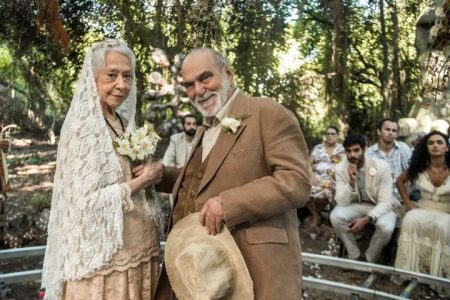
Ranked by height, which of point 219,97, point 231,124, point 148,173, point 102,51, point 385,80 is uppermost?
point 385,80

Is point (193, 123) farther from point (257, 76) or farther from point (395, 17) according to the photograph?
point (395, 17)

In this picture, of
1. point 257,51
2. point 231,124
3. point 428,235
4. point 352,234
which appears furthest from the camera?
point 257,51

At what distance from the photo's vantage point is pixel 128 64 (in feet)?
7.94

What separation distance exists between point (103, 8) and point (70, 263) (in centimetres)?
894

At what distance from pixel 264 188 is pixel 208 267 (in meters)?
0.40

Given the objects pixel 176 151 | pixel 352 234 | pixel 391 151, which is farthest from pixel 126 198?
pixel 391 151

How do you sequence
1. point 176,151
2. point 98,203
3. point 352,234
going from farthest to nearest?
point 176,151 < point 352,234 < point 98,203

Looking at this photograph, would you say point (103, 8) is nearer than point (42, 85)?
Yes

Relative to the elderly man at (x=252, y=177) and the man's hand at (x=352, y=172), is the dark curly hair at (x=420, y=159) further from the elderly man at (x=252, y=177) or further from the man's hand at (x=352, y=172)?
the elderly man at (x=252, y=177)

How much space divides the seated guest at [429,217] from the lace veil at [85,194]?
405 centimetres

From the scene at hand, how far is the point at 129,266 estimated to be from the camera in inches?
92.8

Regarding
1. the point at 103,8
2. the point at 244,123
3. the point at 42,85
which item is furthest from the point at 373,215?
the point at 42,85

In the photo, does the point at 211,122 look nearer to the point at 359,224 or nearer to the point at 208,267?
the point at 208,267

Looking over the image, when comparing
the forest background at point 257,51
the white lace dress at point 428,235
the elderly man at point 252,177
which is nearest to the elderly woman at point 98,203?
the elderly man at point 252,177
